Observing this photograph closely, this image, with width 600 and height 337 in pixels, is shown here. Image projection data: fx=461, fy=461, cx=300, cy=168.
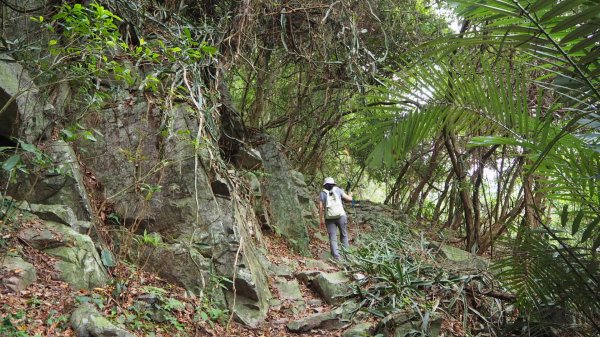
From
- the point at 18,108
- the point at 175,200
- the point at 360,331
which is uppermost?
the point at 18,108

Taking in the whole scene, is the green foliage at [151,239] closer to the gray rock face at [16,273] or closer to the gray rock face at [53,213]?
the gray rock face at [53,213]

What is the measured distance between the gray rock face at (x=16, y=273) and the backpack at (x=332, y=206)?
4526 mm

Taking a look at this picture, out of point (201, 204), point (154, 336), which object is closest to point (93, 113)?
point (201, 204)

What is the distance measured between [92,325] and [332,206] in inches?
180

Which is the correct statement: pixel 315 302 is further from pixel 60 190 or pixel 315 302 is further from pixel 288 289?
pixel 60 190

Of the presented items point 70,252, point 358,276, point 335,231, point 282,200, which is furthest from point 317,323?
point 282,200

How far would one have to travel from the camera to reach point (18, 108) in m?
4.09

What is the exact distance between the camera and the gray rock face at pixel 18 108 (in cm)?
399

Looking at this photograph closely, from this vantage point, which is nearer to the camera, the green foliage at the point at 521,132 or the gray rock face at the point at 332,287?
the green foliage at the point at 521,132

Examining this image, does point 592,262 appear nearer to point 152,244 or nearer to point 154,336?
point 154,336

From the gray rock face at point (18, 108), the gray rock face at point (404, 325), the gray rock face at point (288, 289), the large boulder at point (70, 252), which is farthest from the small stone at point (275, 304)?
the gray rock face at point (18, 108)

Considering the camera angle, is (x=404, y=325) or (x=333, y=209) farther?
(x=333, y=209)

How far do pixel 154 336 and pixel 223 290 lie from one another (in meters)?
1.17

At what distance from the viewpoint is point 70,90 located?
15.5 feet
